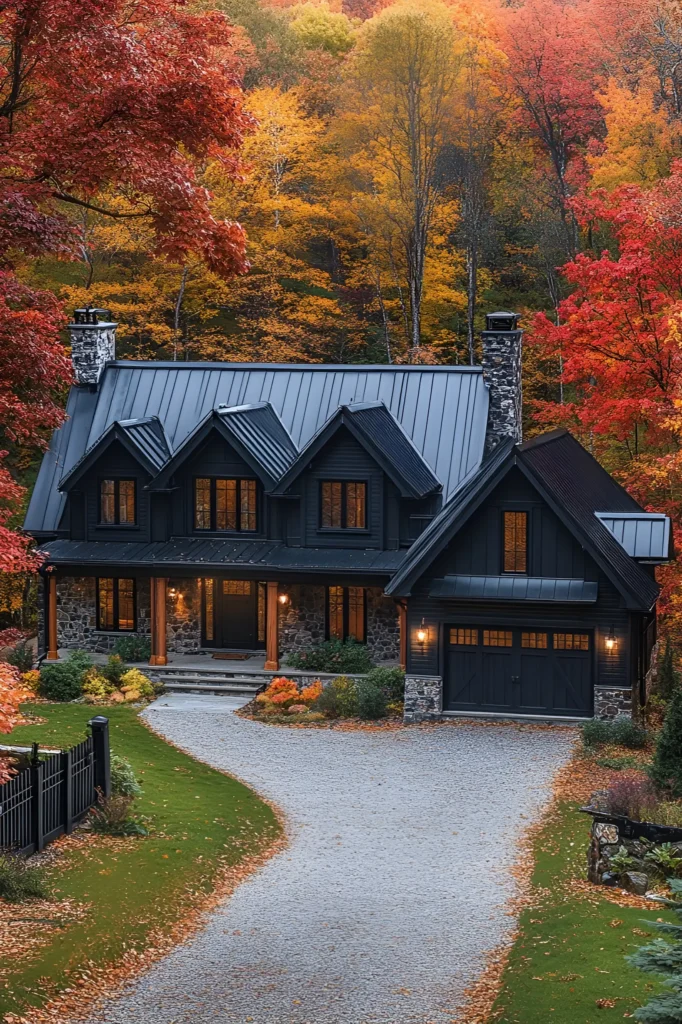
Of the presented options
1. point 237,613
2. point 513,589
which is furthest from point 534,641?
point 237,613

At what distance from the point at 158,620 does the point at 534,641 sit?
9.10 metres

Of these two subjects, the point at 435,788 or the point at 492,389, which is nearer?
the point at 435,788

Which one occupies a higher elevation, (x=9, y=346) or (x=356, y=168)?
(x=356, y=168)

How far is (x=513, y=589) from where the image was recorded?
29438mm

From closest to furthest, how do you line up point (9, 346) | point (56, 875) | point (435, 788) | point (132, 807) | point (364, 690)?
point (9, 346) → point (56, 875) → point (132, 807) → point (435, 788) → point (364, 690)

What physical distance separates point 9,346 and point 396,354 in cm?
3586

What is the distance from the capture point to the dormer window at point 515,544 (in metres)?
29.7

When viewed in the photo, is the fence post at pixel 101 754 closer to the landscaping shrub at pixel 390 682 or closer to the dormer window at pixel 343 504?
the landscaping shrub at pixel 390 682

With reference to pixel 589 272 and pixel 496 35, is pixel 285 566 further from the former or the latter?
pixel 496 35

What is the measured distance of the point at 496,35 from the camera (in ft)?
194

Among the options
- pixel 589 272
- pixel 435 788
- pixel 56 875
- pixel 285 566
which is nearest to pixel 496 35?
pixel 589 272

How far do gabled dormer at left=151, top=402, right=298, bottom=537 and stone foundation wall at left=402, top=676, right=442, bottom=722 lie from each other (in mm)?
5923

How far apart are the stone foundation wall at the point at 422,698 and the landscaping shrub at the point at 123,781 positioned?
8114 millimetres

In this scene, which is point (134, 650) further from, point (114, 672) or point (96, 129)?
point (96, 129)
